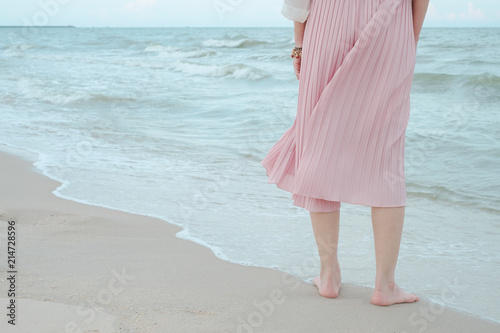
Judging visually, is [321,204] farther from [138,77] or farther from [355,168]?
[138,77]

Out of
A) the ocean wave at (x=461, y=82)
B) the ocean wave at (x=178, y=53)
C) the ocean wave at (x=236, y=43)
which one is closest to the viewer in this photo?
the ocean wave at (x=461, y=82)

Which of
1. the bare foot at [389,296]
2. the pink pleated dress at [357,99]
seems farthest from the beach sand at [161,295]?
the pink pleated dress at [357,99]

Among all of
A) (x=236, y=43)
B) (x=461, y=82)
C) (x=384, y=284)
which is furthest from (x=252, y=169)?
(x=236, y=43)

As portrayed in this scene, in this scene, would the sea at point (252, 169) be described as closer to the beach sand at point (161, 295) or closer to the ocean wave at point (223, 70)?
the beach sand at point (161, 295)

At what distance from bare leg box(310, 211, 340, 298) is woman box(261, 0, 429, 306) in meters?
0.08

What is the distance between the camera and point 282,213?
3672 millimetres

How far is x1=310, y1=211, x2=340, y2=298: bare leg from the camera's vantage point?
2.28 m

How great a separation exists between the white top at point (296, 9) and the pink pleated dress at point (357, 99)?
27 mm

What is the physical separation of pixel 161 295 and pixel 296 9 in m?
1.21

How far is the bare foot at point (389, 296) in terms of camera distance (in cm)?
228

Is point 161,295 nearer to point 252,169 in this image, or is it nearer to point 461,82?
point 252,169

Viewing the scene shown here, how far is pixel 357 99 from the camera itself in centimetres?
212

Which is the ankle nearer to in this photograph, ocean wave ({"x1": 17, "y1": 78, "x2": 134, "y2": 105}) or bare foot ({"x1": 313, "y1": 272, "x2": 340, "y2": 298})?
bare foot ({"x1": 313, "y1": 272, "x2": 340, "y2": 298})

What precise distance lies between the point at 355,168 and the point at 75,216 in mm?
1798
